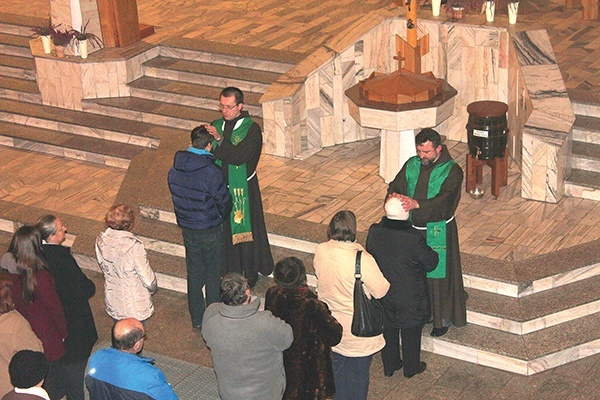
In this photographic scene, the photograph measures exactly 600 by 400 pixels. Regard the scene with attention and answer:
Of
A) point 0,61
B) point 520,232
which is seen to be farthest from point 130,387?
point 0,61

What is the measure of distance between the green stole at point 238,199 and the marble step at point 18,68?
18.6 feet

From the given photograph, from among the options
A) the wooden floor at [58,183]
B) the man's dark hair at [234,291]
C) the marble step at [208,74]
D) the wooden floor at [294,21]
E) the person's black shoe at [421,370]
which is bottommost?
the person's black shoe at [421,370]

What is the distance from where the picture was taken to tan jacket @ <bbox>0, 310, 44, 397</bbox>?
6.62 m

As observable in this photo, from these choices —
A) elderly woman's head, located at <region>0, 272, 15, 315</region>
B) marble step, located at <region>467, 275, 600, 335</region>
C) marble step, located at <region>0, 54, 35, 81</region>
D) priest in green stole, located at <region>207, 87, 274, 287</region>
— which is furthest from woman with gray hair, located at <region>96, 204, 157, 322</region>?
marble step, located at <region>0, 54, 35, 81</region>

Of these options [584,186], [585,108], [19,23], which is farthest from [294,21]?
[584,186]

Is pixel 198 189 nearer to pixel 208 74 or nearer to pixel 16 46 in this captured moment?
pixel 208 74

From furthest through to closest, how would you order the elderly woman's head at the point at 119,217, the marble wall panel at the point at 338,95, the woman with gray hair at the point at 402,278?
1. the marble wall panel at the point at 338,95
2. the elderly woman's head at the point at 119,217
3. the woman with gray hair at the point at 402,278

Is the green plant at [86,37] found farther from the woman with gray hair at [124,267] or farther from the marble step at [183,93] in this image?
the woman with gray hair at [124,267]

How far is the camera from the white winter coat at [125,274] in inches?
307

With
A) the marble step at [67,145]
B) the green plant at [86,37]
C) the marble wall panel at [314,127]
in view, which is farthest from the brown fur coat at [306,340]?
the green plant at [86,37]

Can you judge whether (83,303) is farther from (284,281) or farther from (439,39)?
(439,39)

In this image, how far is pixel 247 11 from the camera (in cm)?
1488

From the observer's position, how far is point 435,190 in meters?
8.02

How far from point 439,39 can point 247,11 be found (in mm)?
4158
